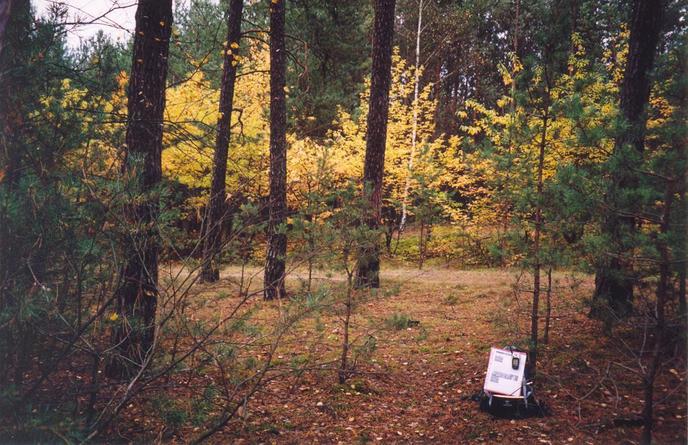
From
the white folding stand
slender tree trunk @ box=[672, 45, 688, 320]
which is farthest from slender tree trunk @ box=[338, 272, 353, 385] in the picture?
slender tree trunk @ box=[672, 45, 688, 320]

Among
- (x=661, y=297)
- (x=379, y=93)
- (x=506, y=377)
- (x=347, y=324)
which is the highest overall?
(x=379, y=93)

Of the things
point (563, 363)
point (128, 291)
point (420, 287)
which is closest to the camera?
point (128, 291)

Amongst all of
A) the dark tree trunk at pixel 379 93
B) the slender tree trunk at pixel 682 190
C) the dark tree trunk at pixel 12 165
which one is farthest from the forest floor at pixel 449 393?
the dark tree trunk at pixel 379 93

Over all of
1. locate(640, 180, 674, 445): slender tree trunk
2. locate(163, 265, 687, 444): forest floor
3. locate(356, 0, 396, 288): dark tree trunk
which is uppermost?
locate(356, 0, 396, 288): dark tree trunk

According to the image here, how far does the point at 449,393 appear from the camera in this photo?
16.9 feet

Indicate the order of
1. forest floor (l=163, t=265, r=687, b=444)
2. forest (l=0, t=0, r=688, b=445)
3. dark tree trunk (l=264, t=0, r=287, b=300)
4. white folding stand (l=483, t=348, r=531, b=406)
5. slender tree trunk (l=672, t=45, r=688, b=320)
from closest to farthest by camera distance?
forest (l=0, t=0, r=688, b=445) < slender tree trunk (l=672, t=45, r=688, b=320) < forest floor (l=163, t=265, r=687, b=444) < white folding stand (l=483, t=348, r=531, b=406) < dark tree trunk (l=264, t=0, r=287, b=300)

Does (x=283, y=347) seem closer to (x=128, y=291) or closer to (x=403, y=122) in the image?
(x=128, y=291)

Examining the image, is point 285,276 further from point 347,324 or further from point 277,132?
point 277,132

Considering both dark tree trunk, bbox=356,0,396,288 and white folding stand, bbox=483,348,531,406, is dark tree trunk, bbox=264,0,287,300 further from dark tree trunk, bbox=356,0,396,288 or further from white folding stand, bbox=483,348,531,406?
white folding stand, bbox=483,348,531,406

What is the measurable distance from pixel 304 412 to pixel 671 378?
4089 mm

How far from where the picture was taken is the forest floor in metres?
4.18

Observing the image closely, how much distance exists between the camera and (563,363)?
541 cm

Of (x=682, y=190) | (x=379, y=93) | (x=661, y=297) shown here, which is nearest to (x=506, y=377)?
(x=661, y=297)

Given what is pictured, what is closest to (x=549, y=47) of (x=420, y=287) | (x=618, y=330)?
(x=618, y=330)
